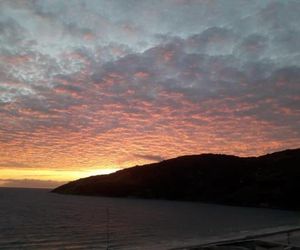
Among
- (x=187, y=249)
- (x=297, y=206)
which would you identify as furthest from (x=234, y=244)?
(x=297, y=206)

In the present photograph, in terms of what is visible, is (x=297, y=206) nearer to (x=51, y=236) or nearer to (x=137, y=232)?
(x=137, y=232)

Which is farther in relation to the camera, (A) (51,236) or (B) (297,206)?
(B) (297,206)

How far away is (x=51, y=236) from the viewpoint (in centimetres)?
5697

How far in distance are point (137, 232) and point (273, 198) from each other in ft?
473

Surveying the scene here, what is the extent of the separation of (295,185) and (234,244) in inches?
7109

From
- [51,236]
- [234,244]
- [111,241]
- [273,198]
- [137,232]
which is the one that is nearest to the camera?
[234,244]

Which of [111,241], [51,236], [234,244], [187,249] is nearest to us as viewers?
[187,249]

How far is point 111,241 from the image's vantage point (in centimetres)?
5209

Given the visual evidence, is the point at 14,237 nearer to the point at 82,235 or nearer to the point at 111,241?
the point at 82,235

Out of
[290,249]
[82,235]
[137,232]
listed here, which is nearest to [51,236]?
[82,235]

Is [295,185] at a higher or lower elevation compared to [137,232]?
higher

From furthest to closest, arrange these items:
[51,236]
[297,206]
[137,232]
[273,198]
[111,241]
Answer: [273,198] < [297,206] < [137,232] < [51,236] < [111,241]

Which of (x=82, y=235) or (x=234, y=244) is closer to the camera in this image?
(x=234, y=244)

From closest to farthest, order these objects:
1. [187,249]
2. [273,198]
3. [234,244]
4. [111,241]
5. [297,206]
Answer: [187,249] < [234,244] < [111,241] < [297,206] < [273,198]
